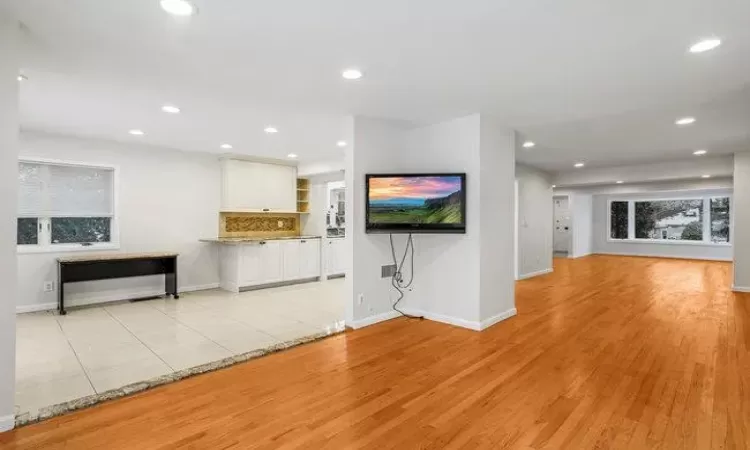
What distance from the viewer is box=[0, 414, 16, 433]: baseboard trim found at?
2.18 m

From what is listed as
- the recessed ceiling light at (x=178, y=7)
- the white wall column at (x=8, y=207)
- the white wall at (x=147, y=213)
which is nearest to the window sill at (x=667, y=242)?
the white wall at (x=147, y=213)

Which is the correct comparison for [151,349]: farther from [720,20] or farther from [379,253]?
[720,20]

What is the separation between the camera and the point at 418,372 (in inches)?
122

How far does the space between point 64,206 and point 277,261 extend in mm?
3219

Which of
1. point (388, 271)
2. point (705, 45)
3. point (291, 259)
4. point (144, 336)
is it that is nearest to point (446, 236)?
point (388, 271)

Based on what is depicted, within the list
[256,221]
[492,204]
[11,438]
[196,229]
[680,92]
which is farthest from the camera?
[256,221]

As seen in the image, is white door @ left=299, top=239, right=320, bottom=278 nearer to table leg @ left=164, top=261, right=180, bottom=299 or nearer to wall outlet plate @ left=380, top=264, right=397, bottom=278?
table leg @ left=164, top=261, right=180, bottom=299

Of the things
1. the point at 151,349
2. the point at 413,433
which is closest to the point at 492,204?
the point at 413,433

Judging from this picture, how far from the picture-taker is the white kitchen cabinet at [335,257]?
305 inches

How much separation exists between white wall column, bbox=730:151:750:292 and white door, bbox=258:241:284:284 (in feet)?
26.3

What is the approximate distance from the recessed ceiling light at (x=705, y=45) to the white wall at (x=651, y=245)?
10620 mm

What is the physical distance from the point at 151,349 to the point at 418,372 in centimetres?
255

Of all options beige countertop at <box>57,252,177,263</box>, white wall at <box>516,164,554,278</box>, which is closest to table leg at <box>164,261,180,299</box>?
beige countertop at <box>57,252,177,263</box>

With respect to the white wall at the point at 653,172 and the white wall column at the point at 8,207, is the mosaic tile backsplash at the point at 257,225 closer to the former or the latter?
the white wall column at the point at 8,207
